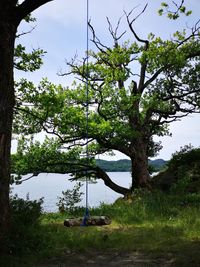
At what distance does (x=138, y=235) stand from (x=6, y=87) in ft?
17.7

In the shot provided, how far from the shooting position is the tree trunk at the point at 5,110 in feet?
A: 29.2

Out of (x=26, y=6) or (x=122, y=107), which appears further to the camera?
(x=122, y=107)

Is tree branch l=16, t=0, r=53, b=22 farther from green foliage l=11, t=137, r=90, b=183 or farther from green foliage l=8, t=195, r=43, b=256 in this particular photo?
green foliage l=11, t=137, r=90, b=183

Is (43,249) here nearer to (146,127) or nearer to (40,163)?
(40,163)

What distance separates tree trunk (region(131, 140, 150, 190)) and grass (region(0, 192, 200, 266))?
7.91 meters

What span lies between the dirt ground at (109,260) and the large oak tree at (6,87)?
155 centimetres

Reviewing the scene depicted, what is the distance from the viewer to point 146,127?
83.1ft

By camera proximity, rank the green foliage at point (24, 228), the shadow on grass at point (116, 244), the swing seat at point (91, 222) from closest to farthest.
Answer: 1. the shadow on grass at point (116, 244)
2. the green foliage at point (24, 228)
3. the swing seat at point (91, 222)

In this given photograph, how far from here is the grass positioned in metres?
8.73

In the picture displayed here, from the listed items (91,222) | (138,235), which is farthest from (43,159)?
(138,235)

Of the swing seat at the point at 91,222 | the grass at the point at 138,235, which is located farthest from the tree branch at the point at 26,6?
the swing seat at the point at 91,222

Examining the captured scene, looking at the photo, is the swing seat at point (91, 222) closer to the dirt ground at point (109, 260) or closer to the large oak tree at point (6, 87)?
the dirt ground at point (109, 260)

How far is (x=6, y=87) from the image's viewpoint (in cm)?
917

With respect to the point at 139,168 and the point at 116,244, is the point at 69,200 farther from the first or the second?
the point at 116,244
